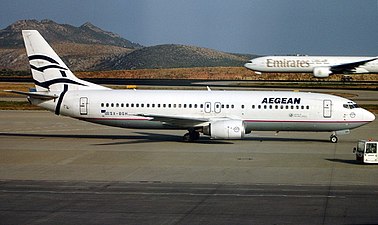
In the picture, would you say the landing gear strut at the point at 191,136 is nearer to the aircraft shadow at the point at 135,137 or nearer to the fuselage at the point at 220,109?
the aircraft shadow at the point at 135,137

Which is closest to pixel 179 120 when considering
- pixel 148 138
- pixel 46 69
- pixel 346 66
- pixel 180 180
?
pixel 148 138

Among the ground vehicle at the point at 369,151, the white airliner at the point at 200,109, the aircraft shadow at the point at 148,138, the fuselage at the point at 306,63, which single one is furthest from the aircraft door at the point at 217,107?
the fuselage at the point at 306,63

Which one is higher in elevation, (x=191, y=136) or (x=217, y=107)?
(x=217, y=107)

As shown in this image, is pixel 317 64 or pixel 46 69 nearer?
pixel 46 69

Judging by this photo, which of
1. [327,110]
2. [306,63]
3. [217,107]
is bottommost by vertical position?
[327,110]

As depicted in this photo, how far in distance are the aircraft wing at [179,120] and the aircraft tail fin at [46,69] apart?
18.5ft

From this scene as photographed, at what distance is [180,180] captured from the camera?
87.0 feet

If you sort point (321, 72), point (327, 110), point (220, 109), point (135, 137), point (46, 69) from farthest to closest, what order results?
point (321, 72), point (135, 137), point (46, 69), point (220, 109), point (327, 110)

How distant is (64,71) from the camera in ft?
133

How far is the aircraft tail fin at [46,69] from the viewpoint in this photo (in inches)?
1594

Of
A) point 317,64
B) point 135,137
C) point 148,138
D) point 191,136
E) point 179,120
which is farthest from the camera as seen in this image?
point 317,64

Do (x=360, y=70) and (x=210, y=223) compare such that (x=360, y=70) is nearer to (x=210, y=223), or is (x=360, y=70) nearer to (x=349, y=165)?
(x=349, y=165)

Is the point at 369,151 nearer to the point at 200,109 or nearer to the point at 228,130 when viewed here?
the point at 228,130

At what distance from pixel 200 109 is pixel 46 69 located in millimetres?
9726
